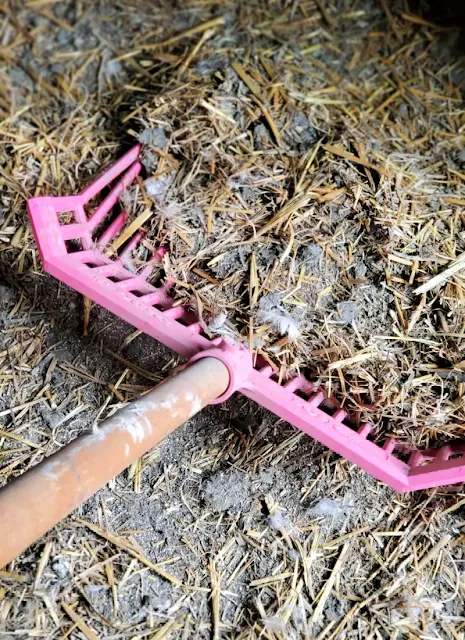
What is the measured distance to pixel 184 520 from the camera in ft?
5.57

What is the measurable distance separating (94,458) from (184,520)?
2.06 feet

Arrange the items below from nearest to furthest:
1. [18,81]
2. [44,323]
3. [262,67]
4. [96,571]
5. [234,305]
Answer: [96,571], [234,305], [44,323], [262,67], [18,81]

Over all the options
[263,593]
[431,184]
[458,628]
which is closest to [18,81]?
[431,184]

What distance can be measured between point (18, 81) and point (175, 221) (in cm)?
91

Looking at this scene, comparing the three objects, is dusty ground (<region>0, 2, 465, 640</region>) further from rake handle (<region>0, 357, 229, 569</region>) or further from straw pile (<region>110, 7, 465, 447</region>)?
rake handle (<region>0, 357, 229, 569</region>)

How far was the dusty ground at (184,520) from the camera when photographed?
5.12ft

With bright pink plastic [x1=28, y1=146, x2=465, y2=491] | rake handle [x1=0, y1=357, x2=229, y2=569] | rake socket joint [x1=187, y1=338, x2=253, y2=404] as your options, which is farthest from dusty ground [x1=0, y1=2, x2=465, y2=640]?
rake handle [x1=0, y1=357, x2=229, y2=569]

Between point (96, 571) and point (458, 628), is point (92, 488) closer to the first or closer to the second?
point (96, 571)

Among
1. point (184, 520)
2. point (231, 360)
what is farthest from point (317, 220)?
point (184, 520)

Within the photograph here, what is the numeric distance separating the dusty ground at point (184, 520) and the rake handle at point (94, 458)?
375mm

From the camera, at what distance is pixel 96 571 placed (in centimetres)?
158

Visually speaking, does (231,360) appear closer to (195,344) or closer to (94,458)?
(195,344)

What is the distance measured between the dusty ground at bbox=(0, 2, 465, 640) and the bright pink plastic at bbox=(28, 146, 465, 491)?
14 cm

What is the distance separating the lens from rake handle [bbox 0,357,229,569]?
1003mm
